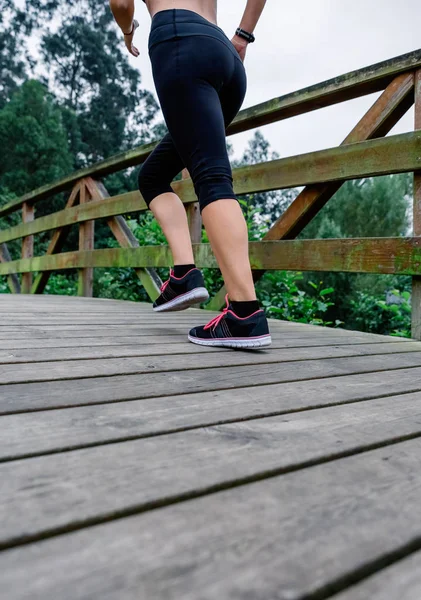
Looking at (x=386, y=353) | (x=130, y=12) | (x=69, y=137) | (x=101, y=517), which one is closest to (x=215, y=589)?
(x=101, y=517)

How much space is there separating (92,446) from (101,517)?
6.7 inches

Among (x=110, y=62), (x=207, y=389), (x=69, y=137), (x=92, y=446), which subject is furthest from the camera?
(x=110, y=62)

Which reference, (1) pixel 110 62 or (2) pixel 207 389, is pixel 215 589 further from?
(1) pixel 110 62

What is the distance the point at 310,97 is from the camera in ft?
7.04

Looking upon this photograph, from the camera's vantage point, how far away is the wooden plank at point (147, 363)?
0.96 meters

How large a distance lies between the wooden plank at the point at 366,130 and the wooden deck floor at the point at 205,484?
3.83 ft

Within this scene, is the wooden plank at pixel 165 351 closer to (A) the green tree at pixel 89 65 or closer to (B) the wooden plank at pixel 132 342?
(B) the wooden plank at pixel 132 342

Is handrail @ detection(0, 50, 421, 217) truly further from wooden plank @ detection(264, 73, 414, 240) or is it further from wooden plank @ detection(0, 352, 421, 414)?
wooden plank @ detection(0, 352, 421, 414)

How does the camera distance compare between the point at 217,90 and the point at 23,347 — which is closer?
the point at 23,347

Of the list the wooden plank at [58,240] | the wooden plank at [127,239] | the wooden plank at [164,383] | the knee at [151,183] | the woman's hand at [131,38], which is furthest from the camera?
the wooden plank at [58,240]

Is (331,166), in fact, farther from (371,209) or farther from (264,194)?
(264,194)

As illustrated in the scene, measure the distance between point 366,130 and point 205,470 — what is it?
5.58 ft

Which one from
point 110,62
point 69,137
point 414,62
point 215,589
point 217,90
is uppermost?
point 110,62

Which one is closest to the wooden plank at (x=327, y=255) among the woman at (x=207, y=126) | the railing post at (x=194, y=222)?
the railing post at (x=194, y=222)
